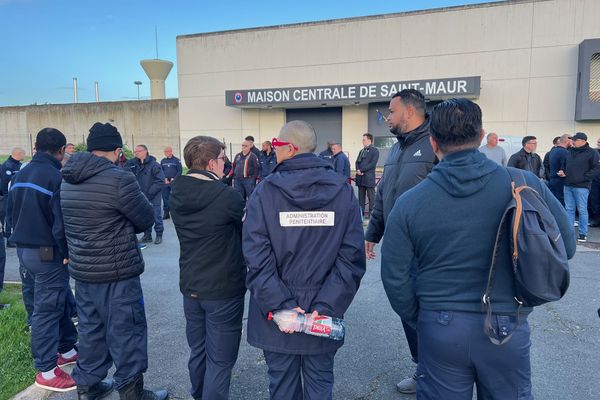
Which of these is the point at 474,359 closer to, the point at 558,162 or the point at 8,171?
the point at 8,171

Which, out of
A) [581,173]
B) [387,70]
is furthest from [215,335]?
[387,70]

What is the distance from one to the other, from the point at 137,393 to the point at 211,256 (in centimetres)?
126

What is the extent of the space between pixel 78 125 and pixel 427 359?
33.8 meters

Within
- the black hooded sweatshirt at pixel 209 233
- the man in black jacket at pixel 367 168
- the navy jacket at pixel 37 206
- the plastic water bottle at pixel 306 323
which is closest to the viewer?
the plastic water bottle at pixel 306 323

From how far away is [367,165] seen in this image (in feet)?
36.7

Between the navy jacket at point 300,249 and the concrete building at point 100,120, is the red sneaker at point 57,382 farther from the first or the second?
the concrete building at point 100,120

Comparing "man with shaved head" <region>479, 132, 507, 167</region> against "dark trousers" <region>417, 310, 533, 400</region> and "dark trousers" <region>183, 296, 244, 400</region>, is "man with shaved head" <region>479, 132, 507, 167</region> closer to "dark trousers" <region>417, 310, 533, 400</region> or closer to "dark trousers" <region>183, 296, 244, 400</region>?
"dark trousers" <region>183, 296, 244, 400</region>

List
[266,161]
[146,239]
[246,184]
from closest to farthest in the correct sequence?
1. [146,239]
2. [246,184]
3. [266,161]

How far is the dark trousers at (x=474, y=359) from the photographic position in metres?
1.96

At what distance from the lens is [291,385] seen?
8.55 ft

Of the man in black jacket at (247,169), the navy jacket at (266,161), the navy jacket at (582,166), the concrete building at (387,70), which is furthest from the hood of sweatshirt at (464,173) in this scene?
the concrete building at (387,70)

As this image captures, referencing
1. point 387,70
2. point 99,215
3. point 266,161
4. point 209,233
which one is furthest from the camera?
point 387,70

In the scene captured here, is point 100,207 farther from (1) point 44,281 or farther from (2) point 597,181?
(2) point 597,181

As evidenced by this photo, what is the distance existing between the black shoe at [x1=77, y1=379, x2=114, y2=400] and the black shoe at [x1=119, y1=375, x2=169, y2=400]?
0.27 m
